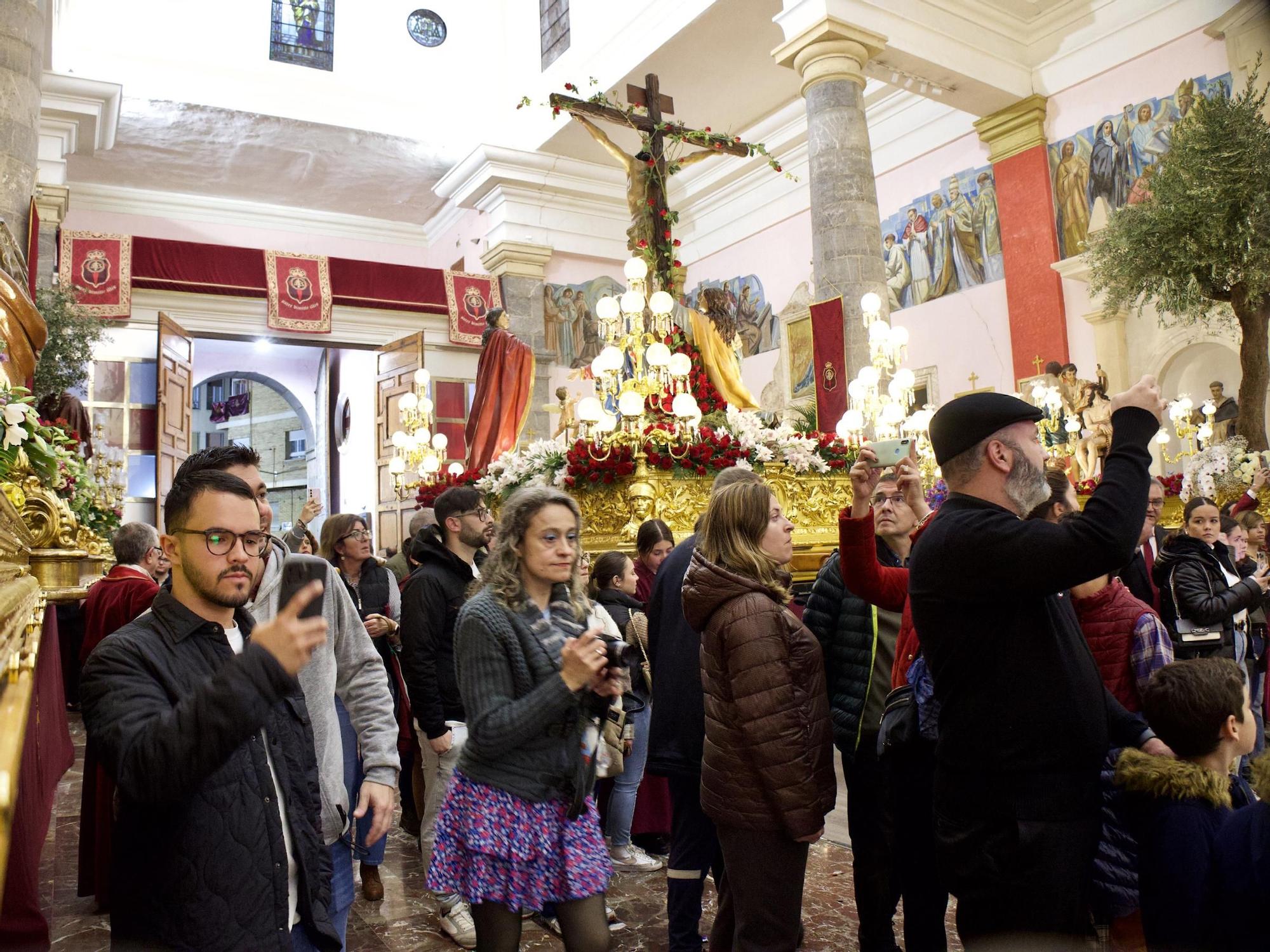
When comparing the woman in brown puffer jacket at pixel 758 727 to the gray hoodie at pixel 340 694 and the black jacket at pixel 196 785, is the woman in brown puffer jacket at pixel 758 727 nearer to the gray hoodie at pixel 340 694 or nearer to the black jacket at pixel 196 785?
the gray hoodie at pixel 340 694

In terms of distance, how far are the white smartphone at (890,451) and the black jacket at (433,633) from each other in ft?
5.80

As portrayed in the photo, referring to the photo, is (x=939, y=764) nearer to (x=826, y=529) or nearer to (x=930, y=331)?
(x=826, y=529)

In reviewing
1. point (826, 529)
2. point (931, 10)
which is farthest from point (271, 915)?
point (931, 10)

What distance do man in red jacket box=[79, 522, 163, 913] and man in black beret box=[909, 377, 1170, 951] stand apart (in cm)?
270

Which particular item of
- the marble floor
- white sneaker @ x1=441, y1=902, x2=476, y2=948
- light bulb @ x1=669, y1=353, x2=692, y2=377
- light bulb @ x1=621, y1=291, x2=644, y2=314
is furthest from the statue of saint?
white sneaker @ x1=441, y1=902, x2=476, y2=948

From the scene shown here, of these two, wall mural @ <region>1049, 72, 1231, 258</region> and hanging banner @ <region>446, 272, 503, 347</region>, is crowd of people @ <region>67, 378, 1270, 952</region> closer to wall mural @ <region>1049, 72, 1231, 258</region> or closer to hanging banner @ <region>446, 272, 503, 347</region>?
wall mural @ <region>1049, 72, 1231, 258</region>

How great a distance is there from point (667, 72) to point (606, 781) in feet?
43.1

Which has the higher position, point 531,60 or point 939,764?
point 531,60

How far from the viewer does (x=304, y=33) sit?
16.8 m

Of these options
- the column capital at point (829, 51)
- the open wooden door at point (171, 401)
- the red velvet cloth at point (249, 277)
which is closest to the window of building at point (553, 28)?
the red velvet cloth at point (249, 277)

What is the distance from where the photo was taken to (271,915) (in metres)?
1.64

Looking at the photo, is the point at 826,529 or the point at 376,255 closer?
the point at 826,529

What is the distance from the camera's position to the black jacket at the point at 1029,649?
5.96 feet

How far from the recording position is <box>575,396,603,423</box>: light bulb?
694 centimetres
